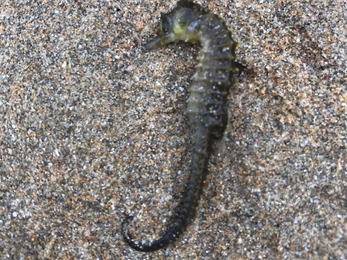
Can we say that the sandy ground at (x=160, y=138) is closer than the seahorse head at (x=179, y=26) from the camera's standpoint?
Yes

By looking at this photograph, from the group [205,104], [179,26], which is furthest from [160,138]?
[179,26]

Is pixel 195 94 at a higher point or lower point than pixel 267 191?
higher

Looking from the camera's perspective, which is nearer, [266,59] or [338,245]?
[338,245]

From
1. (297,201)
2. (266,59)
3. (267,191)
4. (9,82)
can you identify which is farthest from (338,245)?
(9,82)

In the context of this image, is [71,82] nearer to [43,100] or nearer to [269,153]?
[43,100]

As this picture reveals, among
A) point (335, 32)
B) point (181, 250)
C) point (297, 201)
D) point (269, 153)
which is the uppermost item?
point (335, 32)

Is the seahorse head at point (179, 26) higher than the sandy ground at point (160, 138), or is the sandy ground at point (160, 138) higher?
the seahorse head at point (179, 26)
